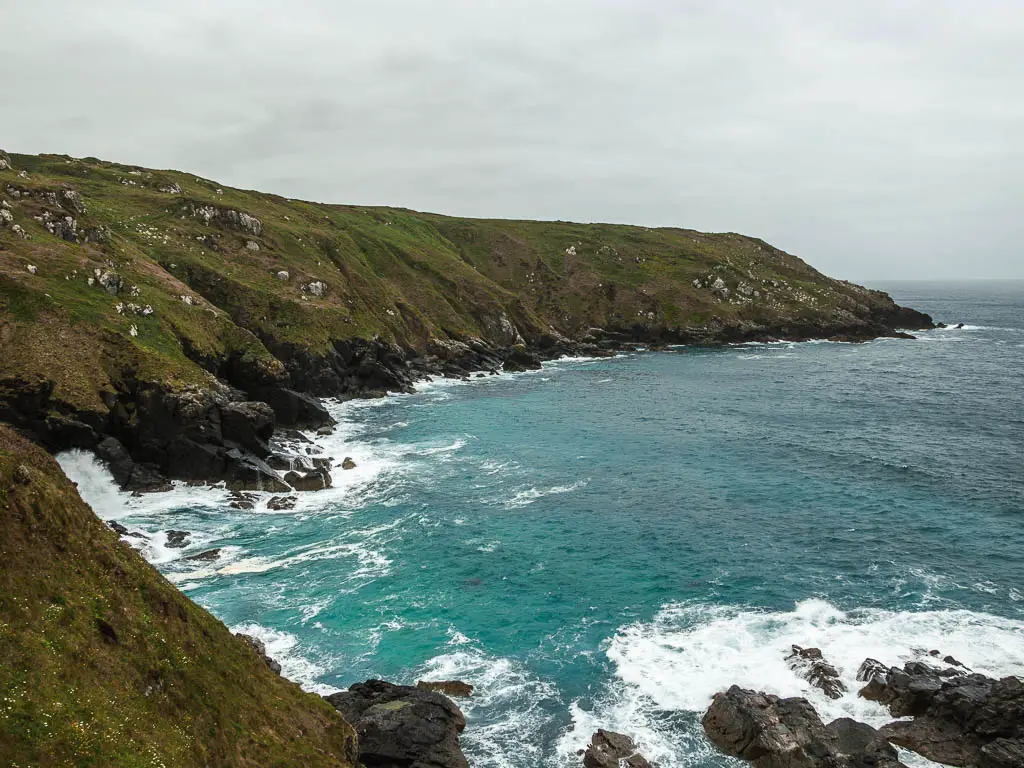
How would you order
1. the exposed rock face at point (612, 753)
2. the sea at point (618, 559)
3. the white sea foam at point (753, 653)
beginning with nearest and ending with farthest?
the exposed rock face at point (612, 753) < the white sea foam at point (753, 653) < the sea at point (618, 559)

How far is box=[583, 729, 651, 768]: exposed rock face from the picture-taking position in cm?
2719

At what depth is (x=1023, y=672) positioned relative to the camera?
32531 mm

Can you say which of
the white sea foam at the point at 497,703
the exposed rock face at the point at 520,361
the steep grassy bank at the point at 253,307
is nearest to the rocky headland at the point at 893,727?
the white sea foam at the point at 497,703

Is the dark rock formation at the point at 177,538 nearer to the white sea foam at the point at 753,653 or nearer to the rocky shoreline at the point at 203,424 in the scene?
the rocky shoreline at the point at 203,424

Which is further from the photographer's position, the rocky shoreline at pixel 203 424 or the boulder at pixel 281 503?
A: the boulder at pixel 281 503

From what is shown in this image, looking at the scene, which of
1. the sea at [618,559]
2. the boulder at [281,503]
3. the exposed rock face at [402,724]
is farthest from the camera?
the boulder at [281,503]

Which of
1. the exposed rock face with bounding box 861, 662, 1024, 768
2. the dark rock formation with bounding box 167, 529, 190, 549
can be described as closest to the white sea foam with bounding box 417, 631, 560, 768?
the exposed rock face with bounding box 861, 662, 1024, 768

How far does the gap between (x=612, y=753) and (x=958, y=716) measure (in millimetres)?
15278

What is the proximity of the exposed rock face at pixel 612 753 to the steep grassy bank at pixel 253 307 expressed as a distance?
150ft

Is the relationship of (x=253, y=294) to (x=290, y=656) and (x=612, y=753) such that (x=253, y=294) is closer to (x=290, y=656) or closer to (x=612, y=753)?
Result: (x=290, y=656)

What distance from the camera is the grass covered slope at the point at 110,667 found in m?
17.6

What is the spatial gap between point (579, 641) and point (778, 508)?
26.5 m

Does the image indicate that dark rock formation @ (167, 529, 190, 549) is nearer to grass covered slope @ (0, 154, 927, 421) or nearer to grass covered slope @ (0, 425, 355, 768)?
grass covered slope @ (0, 154, 927, 421)

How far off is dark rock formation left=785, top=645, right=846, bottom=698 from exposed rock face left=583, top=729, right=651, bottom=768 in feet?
34.5
